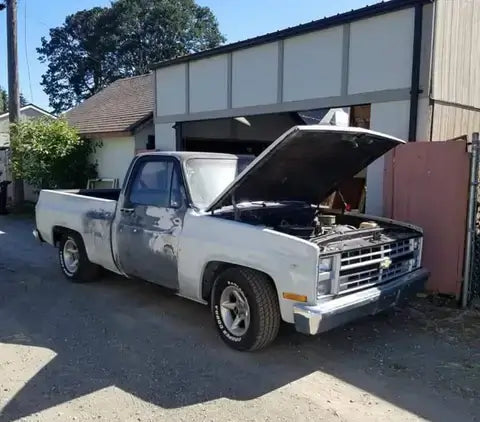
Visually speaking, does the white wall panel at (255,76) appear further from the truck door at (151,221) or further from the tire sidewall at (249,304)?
the tire sidewall at (249,304)

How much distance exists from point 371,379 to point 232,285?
1489 millimetres

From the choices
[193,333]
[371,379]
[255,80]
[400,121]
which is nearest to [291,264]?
[371,379]

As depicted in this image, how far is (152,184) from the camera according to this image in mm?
5664

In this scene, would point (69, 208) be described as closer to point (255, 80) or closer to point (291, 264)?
point (291, 264)

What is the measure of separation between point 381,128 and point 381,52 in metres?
1.23

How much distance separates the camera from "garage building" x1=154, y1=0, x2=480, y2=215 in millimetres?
7371

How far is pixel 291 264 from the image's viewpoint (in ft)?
13.4

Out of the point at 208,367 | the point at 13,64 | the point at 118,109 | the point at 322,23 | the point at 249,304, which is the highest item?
the point at 13,64

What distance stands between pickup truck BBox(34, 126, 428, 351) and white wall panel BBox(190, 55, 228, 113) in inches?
210

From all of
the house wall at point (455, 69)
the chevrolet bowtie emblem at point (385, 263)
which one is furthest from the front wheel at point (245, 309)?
the house wall at point (455, 69)

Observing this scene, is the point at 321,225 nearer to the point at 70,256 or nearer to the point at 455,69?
the point at 70,256

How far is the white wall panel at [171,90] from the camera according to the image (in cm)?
1209

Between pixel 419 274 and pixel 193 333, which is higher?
pixel 419 274

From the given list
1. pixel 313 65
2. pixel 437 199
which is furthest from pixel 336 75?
pixel 437 199
